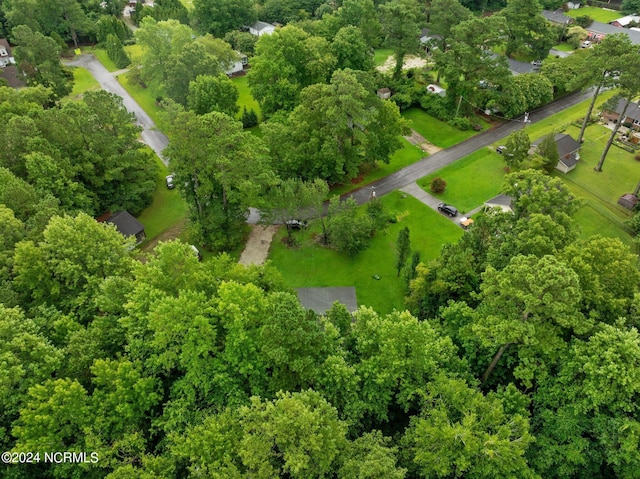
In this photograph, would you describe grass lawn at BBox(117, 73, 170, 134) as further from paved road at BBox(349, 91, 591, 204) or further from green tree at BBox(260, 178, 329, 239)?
paved road at BBox(349, 91, 591, 204)

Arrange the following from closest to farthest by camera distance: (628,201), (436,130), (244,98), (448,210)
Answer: (448,210)
(628,201)
(436,130)
(244,98)

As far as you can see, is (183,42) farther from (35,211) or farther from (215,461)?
(215,461)

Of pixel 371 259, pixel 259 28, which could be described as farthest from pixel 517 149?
pixel 259 28

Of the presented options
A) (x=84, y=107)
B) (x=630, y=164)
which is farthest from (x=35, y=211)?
(x=630, y=164)

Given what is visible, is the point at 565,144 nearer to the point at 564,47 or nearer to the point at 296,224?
the point at 296,224

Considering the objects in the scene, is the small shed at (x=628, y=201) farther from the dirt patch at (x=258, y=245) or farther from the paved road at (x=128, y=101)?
the paved road at (x=128, y=101)

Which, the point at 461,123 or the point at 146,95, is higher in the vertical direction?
the point at 461,123

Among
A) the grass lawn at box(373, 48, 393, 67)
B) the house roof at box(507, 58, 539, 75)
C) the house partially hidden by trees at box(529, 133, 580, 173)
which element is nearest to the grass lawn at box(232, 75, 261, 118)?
the grass lawn at box(373, 48, 393, 67)
